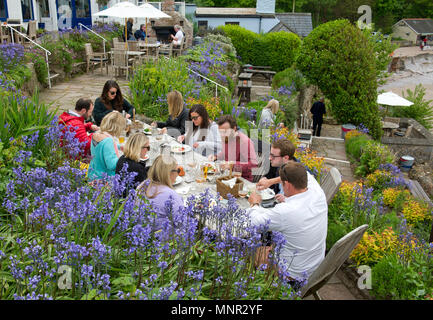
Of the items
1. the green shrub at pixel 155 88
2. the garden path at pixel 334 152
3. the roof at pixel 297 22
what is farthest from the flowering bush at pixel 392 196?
the roof at pixel 297 22

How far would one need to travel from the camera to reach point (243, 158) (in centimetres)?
530

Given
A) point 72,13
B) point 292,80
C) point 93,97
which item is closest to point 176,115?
point 93,97

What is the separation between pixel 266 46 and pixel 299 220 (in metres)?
20.9

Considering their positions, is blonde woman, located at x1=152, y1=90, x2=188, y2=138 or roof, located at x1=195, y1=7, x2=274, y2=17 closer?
blonde woman, located at x1=152, y1=90, x2=188, y2=138

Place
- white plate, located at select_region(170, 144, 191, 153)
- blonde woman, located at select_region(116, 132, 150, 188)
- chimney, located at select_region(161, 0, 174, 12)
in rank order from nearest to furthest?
blonde woman, located at select_region(116, 132, 150, 188)
white plate, located at select_region(170, 144, 191, 153)
chimney, located at select_region(161, 0, 174, 12)

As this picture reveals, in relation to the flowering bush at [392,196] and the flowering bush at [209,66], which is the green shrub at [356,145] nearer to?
the flowering bush at [392,196]

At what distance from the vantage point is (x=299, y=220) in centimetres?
329

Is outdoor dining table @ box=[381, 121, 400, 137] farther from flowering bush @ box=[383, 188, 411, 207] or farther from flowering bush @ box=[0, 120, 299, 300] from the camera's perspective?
flowering bush @ box=[0, 120, 299, 300]

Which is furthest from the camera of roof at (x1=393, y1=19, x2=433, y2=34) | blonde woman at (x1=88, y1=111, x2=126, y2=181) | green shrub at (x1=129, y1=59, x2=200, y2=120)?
roof at (x1=393, y1=19, x2=433, y2=34)

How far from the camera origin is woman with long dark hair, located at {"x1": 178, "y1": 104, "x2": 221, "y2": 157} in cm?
591

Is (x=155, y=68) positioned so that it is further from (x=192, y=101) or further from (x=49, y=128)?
(x=49, y=128)

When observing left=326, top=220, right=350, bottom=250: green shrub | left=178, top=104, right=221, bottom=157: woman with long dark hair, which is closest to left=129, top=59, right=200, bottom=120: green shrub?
left=178, top=104, right=221, bottom=157: woman with long dark hair

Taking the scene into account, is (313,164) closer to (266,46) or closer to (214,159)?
(214,159)
